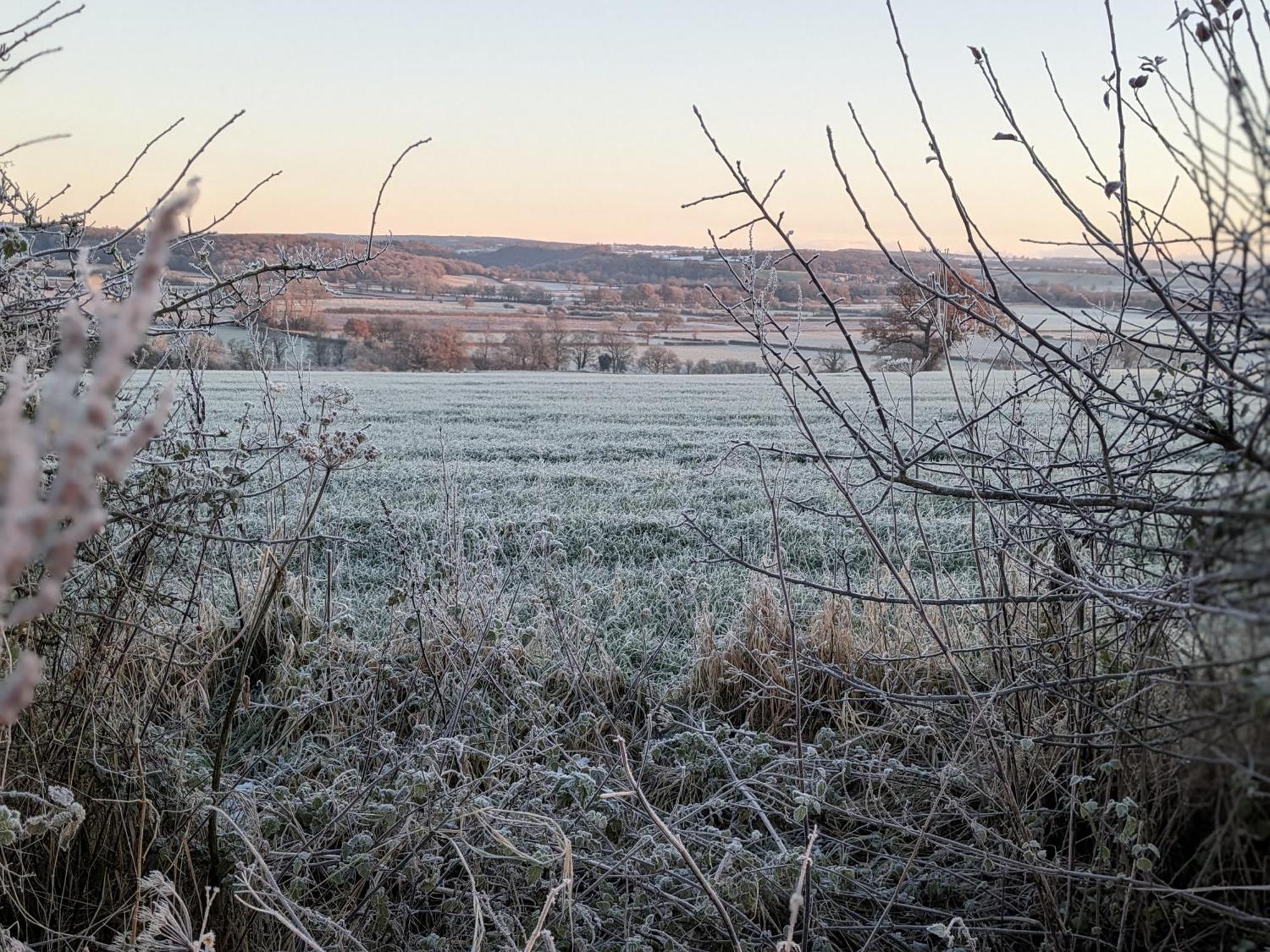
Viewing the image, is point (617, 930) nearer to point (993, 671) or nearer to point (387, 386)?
point (993, 671)

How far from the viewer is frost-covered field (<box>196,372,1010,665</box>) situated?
18.3 feet

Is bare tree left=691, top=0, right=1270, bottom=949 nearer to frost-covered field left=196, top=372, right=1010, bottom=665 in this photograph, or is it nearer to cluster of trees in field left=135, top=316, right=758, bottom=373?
frost-covered field left=196, top=372, right=1010, bottom=665

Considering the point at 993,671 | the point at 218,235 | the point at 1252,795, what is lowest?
the point at 993,671

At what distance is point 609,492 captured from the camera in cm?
959

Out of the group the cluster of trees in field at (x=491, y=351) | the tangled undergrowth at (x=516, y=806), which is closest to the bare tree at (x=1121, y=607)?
the tangled undergrowth at (x=516, y=806)

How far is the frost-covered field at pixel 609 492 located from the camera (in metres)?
5.57

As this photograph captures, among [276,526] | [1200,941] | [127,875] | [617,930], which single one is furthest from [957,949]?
[276,526]

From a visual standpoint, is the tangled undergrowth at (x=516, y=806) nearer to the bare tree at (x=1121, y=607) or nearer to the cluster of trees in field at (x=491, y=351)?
the bare tree at (x=1121, y=607)

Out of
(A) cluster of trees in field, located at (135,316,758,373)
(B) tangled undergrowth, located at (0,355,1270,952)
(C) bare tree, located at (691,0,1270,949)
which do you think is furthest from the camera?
(A) cluster of trees in field, located at (135,316,758,373)

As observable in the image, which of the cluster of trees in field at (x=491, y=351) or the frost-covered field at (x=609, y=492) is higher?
the cluster of trees in field at (x=491, y=351)

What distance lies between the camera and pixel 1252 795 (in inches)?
51.2

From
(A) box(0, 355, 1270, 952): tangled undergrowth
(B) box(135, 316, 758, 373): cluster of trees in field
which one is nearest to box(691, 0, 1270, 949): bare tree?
(A) box(0, 355, 1270, 952): tangled undergrowth

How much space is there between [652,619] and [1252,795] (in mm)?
4152

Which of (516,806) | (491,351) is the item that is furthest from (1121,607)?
(491,351)
